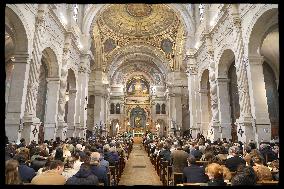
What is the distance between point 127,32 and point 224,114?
1953cm

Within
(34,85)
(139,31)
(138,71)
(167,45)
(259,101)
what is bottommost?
(259,101)

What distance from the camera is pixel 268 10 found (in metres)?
9.98

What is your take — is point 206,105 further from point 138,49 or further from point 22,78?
point 138,49

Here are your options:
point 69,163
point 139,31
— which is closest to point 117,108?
point 139,31

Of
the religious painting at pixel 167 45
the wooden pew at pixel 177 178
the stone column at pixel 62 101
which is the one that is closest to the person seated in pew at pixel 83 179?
the wooden pew at pixel 177 178

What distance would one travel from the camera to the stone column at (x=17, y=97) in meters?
10.2

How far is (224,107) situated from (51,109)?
32.4 feet

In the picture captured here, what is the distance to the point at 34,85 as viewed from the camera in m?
11.6

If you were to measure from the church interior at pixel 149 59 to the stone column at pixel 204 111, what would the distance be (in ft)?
0.23

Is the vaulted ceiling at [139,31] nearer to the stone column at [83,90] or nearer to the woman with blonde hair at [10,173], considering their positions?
the stone column at [83,90]

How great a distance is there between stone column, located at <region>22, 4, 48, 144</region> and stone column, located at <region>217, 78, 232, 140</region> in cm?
964

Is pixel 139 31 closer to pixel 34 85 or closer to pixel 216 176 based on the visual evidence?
pixel 34 85

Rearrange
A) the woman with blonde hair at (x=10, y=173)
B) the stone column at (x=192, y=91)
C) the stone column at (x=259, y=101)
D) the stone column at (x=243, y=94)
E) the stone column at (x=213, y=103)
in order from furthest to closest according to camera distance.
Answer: the stone column at (x=192, y=91)
the stone column at (x=213, y=103)
the stone column at (x=243, y=94)
the stone column at (x=259, y=101)
the woman with blonde hair at (x=10, y=173)

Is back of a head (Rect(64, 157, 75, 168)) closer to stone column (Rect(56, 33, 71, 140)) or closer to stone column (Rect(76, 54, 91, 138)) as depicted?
stone column (Rect(56, 33, 71, 140))
